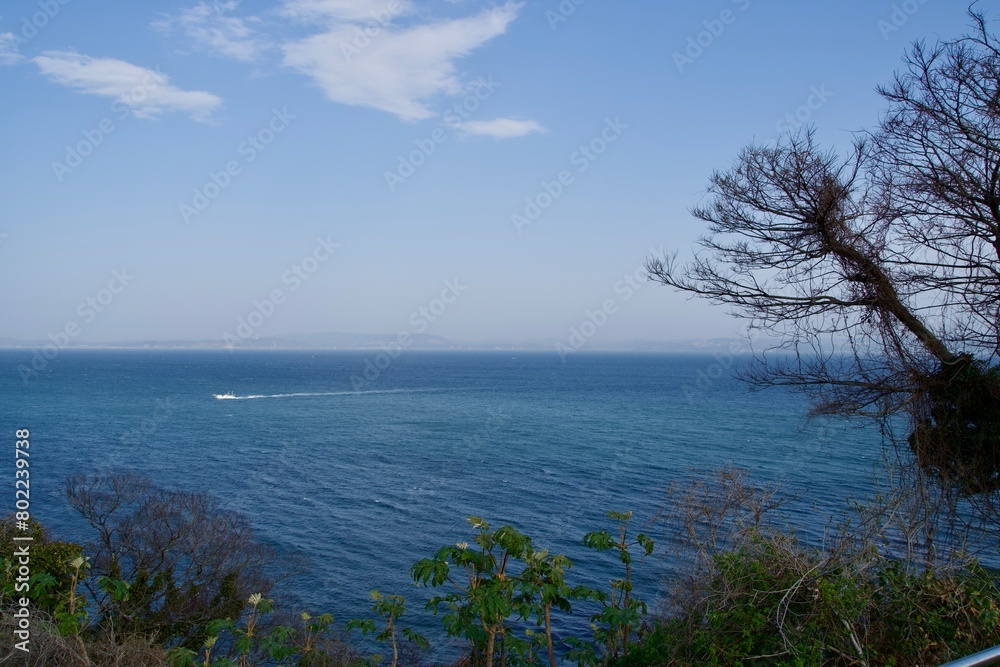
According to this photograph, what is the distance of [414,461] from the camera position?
3938 centimetres

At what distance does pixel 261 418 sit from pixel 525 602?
58510 millimetres

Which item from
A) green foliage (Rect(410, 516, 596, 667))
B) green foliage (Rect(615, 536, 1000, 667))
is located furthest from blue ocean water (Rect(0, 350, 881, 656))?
green foliage (Rect(410, 516, 596, 667))

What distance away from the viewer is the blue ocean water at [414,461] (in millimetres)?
23250

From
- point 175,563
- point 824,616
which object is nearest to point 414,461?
point 175,563

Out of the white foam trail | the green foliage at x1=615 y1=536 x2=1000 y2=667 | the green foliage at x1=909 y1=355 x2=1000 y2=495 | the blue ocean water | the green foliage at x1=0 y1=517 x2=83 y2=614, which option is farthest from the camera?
the white foam trail

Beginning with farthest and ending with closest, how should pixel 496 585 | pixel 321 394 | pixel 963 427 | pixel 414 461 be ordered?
pixel 321 394
pixel 414 461
pixel 963 427
pixel 496 585

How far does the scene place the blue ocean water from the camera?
23.2 meters

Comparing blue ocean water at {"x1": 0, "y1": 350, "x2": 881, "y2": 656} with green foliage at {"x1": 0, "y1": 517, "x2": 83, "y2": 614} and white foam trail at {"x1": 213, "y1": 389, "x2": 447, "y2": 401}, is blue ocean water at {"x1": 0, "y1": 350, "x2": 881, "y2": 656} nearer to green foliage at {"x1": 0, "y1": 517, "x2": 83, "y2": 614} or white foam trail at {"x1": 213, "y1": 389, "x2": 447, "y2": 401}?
white foam trail at {"x1": 213, "y1": 389, "x2": 447, "y2": 401}

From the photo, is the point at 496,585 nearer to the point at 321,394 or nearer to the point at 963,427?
the point at 963,427

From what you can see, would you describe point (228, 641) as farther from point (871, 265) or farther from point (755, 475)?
point (755, 475)

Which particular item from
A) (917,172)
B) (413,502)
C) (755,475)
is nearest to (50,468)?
(413,502)

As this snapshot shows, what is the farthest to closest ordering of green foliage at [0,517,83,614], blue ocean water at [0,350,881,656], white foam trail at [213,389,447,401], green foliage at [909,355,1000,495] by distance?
white foam trail at [213,389,447,401] → blue ocean water at [0,350,881,656] → green foliage at [909,355,1000,495] → green foliage at [0,517,83,614]

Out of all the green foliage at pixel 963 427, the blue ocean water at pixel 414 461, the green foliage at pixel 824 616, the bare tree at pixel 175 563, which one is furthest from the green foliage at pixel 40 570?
the green foliage at pixel 963 427

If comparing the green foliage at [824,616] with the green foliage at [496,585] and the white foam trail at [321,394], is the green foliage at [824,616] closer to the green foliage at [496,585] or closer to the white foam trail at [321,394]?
the green foliage at [496,585]
